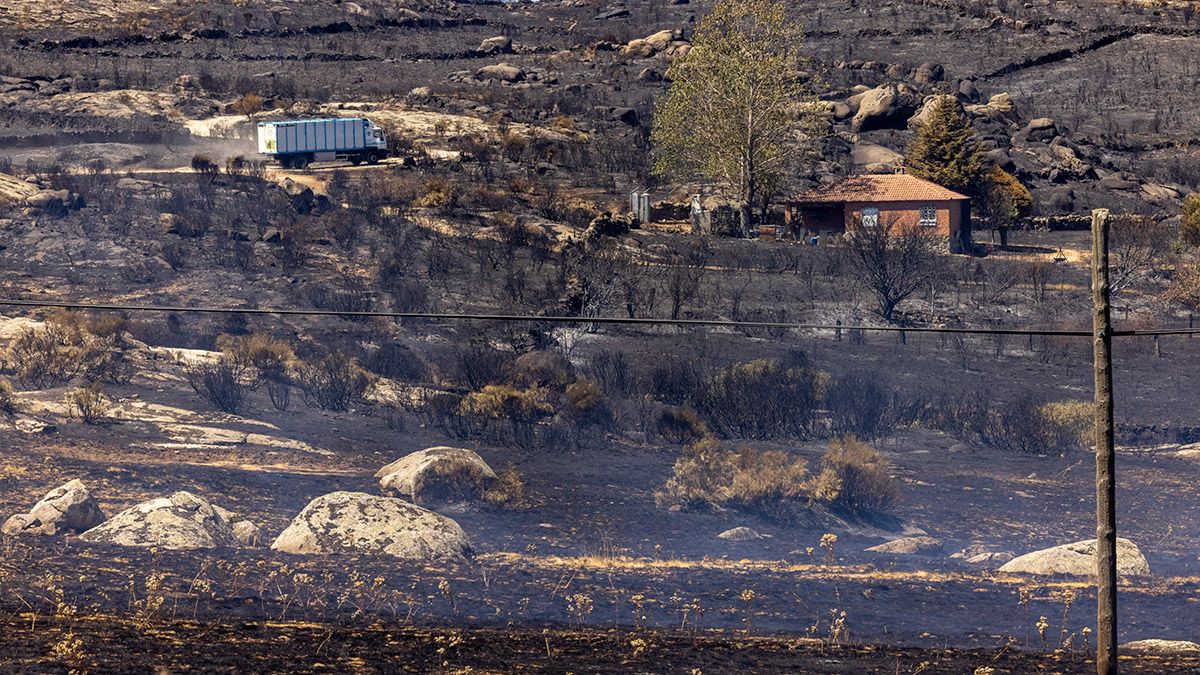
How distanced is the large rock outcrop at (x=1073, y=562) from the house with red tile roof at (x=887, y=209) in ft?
106

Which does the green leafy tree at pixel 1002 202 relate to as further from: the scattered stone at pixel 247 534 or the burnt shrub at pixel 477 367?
the scattered stone at pixel 247 534

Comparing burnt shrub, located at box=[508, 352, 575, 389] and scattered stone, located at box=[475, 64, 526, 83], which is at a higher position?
scattered stone, located at box=[475, 64, 526, 83]

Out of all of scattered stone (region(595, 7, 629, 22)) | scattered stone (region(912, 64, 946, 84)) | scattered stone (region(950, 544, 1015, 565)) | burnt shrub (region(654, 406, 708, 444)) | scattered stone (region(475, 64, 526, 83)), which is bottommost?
scattered stone (region(950, 544, 1015, 565))

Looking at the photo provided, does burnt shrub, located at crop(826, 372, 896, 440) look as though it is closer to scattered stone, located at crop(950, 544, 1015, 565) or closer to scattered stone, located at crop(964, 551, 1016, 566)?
scattered stone, located at crop(950, 544, 1015, 565)

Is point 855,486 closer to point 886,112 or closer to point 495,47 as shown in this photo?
point 886,112

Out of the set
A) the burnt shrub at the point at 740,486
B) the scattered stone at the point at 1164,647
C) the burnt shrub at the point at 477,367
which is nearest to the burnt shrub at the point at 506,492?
the burnt shrub at the point at 740,486

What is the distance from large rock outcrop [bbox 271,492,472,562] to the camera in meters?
22.6

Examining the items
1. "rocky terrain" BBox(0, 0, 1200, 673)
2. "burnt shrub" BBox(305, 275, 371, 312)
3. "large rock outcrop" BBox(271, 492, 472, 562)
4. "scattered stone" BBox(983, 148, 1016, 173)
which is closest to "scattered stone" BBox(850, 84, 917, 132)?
"rocky terrain" BBox(0, 0, 1200, 673)

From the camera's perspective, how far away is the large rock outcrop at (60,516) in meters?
22.7

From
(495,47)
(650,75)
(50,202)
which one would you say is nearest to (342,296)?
(50,202)

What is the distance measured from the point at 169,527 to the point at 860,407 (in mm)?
17899

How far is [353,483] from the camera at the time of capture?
2802cm

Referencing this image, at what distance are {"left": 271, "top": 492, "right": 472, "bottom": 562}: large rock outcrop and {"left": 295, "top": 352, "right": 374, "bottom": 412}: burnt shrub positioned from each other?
10144mm

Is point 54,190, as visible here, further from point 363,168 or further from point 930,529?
point 930,529
